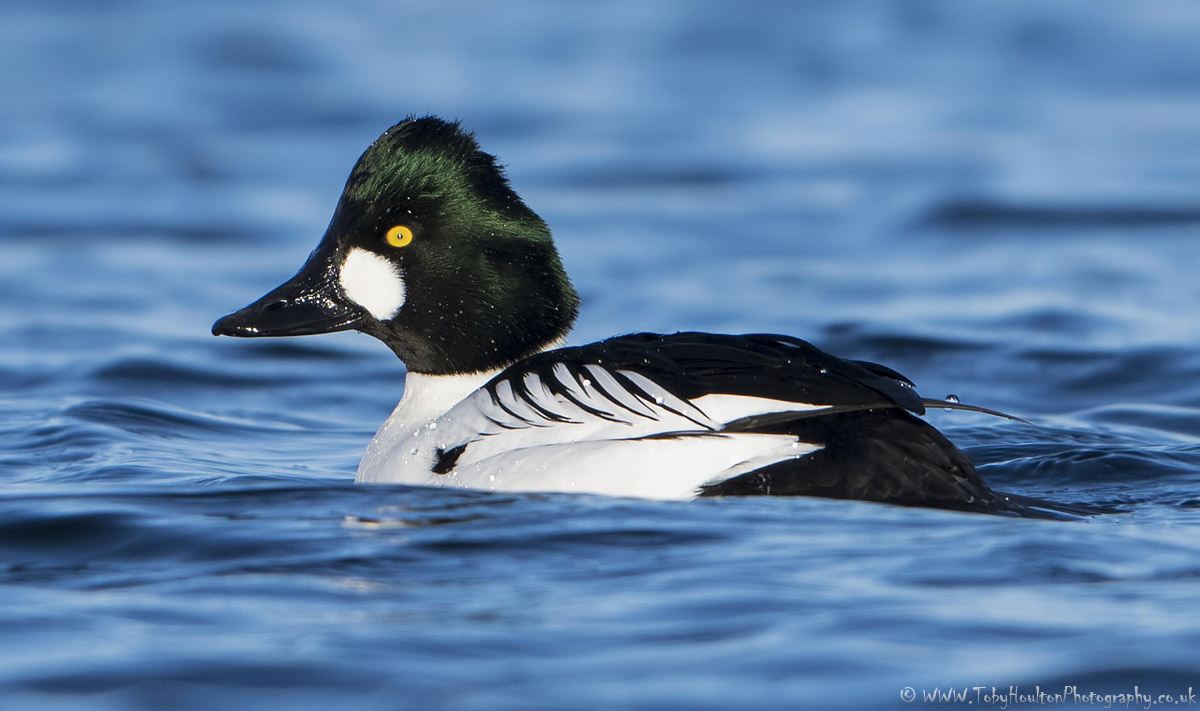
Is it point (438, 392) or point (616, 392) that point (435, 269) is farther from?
point (616, 392)

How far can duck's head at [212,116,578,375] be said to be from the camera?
5.14 meters

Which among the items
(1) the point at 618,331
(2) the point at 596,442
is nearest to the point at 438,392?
(2) the point at 596,442

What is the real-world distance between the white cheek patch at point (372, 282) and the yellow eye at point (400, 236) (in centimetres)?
7

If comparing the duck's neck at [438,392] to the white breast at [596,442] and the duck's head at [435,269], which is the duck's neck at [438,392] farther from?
the white breast at [596,442]

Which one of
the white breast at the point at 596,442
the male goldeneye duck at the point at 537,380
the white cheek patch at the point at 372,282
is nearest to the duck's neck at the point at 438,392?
the male goldeneye duck at the point at 537,380

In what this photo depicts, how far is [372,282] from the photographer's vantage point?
207 inches

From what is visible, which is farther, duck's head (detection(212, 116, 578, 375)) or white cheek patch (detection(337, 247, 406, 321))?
white cheek patch (detection(337, 247, 406, 321))

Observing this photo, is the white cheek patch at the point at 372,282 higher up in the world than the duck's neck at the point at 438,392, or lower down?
higher up

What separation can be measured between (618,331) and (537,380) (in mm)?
3889

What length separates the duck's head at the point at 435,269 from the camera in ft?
16.9

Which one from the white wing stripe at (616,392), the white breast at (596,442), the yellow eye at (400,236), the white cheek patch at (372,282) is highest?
the yellow eye at (400,236)

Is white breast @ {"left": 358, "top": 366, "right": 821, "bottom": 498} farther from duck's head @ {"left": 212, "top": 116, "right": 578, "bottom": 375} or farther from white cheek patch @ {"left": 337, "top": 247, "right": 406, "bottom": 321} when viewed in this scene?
white cheek patch @ {"left": 337, "top": 247, "right": 406, "bottom": 321}

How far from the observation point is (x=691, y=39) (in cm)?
1655

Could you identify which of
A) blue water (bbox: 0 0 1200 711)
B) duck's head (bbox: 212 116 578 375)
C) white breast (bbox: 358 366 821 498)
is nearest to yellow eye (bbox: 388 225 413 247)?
duck's head (bbox: 212 116 578 375)
